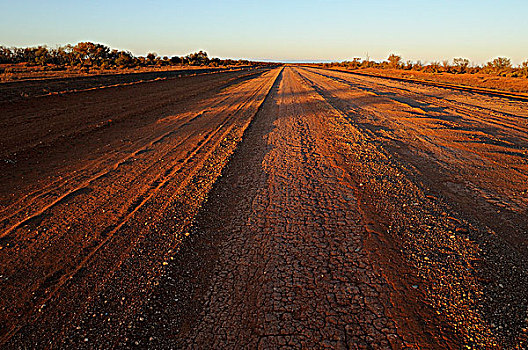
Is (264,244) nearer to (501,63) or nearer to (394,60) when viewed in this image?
(501,63)

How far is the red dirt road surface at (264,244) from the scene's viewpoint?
2369mm

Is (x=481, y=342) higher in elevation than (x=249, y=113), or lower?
lower

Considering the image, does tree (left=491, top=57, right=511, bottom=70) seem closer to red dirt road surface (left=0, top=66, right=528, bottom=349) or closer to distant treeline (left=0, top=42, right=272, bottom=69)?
red dirt road surface (left=0, top=66, right=528, bottom=349)

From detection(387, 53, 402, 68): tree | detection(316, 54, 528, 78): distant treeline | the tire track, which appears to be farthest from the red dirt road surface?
detection(387, 53, 402, 68): tree

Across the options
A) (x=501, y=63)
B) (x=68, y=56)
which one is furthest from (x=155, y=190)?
(x=68, y=56)

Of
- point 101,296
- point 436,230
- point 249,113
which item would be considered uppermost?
point 249,113

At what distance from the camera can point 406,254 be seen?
10.6ft

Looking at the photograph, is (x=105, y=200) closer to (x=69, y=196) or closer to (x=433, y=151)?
(x=69, y=196)

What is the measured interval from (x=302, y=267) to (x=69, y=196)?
396 cm

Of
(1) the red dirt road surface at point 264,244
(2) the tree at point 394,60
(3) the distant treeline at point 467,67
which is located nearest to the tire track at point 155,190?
(1) the red dirt road surface at point 264,244

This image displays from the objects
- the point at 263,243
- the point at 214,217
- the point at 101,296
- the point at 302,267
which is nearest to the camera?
the point at 101,296

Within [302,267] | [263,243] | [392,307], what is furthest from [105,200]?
[392,307]

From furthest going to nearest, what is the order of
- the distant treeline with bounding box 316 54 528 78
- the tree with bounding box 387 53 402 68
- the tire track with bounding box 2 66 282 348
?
1. the tree with bounding box 387 53 402 68
2. the distant treeline with bounding box 316 54 528 78
3. the tire track with bounding box 2 66 282 348

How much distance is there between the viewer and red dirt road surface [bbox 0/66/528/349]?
2369 millimetres
